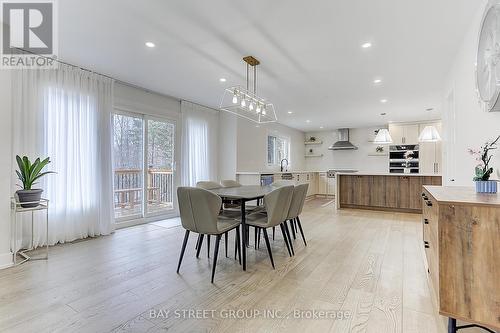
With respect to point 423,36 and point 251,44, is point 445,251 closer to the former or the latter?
point 423,36

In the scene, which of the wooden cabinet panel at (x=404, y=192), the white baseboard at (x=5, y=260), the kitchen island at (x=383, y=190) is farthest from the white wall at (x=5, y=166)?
the wooden cabinet panel at (x=404, y=192)

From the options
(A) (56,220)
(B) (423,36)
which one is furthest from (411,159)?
(A) (56,220)

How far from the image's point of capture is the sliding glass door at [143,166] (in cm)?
434

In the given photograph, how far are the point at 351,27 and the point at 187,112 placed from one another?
12.5 feet

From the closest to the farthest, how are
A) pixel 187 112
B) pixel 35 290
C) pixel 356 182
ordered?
pixel 35 290 → pixel 187 112 → pixel 356 182

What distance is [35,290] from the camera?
210 cm

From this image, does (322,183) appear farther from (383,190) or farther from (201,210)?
(201,210)

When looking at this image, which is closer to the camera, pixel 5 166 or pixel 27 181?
pixel 5 166

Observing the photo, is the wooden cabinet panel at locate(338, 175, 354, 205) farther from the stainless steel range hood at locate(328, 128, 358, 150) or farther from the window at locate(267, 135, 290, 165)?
the stainless steel range hood at locate(328, 128, 358, 150)

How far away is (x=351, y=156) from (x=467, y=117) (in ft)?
22.0

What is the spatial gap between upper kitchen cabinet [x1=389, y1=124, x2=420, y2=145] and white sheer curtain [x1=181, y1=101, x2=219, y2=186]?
18.6ft

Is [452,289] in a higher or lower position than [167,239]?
higher

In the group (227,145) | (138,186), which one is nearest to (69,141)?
(138,186)
